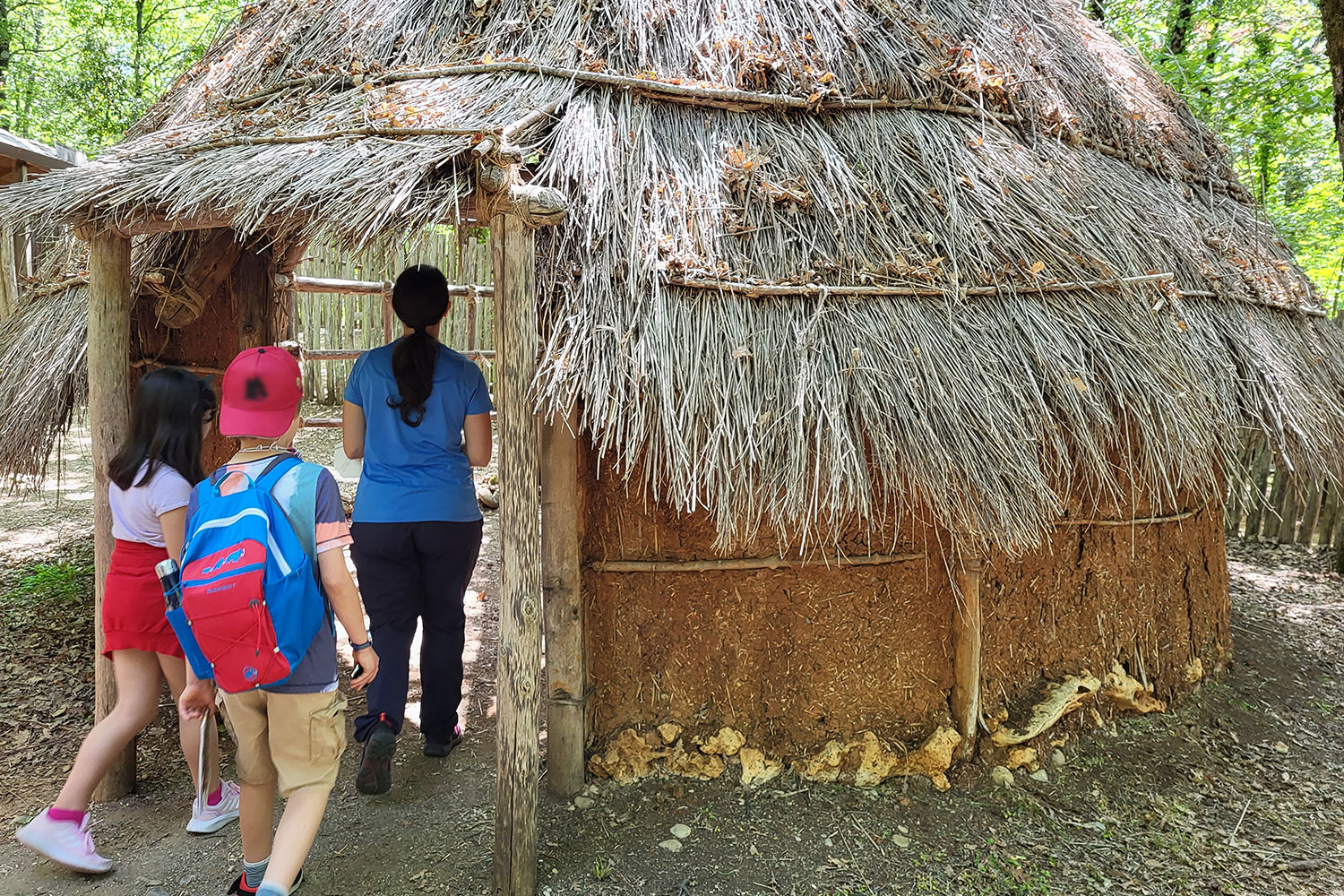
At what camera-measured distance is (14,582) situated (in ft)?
17.1

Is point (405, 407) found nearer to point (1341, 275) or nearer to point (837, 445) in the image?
point (837, 445)

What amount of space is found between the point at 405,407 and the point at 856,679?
82.0 inches

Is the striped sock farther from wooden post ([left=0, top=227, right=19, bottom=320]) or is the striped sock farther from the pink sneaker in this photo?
wooden post ([left=0, top=227, right=19, bottom=320])

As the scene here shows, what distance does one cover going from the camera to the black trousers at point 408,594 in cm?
300

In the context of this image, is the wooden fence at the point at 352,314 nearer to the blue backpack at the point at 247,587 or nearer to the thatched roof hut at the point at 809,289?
the thatched roof hut at the point at 809,289

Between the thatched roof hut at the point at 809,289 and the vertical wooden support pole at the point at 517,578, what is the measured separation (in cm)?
8

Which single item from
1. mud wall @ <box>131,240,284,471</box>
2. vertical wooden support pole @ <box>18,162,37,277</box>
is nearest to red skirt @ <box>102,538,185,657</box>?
mud wall @ <box>131,240,284,471</box>

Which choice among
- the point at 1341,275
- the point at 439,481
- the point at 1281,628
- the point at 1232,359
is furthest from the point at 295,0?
the point at 1341,275

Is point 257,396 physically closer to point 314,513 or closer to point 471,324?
point 314,513

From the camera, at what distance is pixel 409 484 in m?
2.98

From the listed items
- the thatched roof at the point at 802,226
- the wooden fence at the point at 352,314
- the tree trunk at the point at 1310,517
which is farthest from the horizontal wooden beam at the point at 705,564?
the wooden fence at the point at 352,314

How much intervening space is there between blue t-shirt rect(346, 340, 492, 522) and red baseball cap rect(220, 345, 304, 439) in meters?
0.67

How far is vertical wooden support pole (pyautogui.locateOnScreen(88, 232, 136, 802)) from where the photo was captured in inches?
123

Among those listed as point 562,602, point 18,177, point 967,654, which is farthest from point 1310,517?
point 18,177
